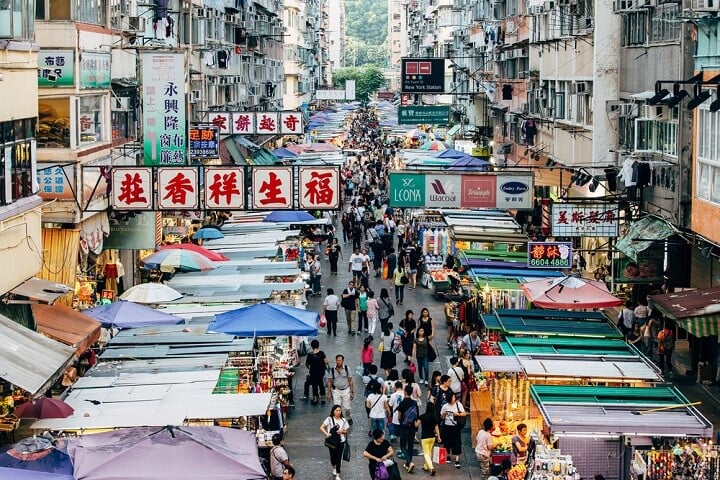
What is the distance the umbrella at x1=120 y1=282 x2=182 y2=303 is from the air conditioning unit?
310 inches

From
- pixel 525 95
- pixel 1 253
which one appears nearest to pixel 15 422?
pixel 1 253

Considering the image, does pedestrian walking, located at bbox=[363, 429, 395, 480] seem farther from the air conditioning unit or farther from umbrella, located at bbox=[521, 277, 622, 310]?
the air conditioning unit

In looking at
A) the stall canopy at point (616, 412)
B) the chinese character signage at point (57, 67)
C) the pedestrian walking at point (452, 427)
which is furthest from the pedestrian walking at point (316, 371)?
the chinese character signage at point (57, 67)

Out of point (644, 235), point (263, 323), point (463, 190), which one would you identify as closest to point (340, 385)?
point (263, 323)

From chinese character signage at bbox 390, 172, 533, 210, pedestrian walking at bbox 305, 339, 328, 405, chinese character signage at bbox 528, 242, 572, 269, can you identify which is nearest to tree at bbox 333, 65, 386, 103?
chinese character signage at bbox 390, 172, 533, 210

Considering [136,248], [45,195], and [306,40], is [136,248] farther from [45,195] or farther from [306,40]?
[306,40]

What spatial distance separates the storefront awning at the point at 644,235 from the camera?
1027 inches

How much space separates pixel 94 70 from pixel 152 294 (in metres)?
7.06

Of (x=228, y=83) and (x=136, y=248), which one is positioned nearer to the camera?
(x=136, y=248)

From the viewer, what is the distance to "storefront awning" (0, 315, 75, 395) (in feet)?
49.2

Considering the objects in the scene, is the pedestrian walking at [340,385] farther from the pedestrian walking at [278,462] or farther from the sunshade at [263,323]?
the pedestrian walking at [278,462]

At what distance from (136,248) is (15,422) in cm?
1470

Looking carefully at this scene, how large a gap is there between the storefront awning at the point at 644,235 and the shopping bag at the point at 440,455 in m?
9.44

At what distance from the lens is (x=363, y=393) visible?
22.4 metres
